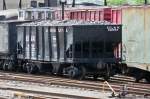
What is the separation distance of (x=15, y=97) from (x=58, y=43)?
836 cm

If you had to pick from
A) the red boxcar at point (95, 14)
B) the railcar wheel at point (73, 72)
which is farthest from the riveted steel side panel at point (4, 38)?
the railcar wheel at point (73, 72)

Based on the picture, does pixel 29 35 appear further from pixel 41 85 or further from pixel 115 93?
pixel 115 93

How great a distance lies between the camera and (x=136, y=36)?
2202 cm

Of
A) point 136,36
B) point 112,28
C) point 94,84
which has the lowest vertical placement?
point 94,84

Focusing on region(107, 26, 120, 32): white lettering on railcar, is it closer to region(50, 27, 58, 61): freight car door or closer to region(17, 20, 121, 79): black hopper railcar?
region(17, 20, 121, 79): black hopper railcar

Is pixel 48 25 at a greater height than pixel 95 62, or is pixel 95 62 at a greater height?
pixel 48 25

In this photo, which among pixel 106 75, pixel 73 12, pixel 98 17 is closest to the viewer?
pixel 106 75

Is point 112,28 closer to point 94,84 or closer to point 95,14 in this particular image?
point 94,84

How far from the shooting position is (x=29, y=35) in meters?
26.2

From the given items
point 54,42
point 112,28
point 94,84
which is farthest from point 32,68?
point 94,84

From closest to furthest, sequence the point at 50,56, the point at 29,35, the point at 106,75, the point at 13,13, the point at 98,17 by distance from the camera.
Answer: the point at 106,75, the point at 50,56, the point at 29,35, the point at 98,17, the point at 13,13

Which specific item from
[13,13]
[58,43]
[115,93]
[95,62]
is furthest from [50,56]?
[13,13]

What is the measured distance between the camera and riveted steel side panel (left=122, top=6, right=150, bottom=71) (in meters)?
21.5

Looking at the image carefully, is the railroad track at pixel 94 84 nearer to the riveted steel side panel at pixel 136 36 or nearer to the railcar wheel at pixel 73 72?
the railcar wheel at pixel 73 72
